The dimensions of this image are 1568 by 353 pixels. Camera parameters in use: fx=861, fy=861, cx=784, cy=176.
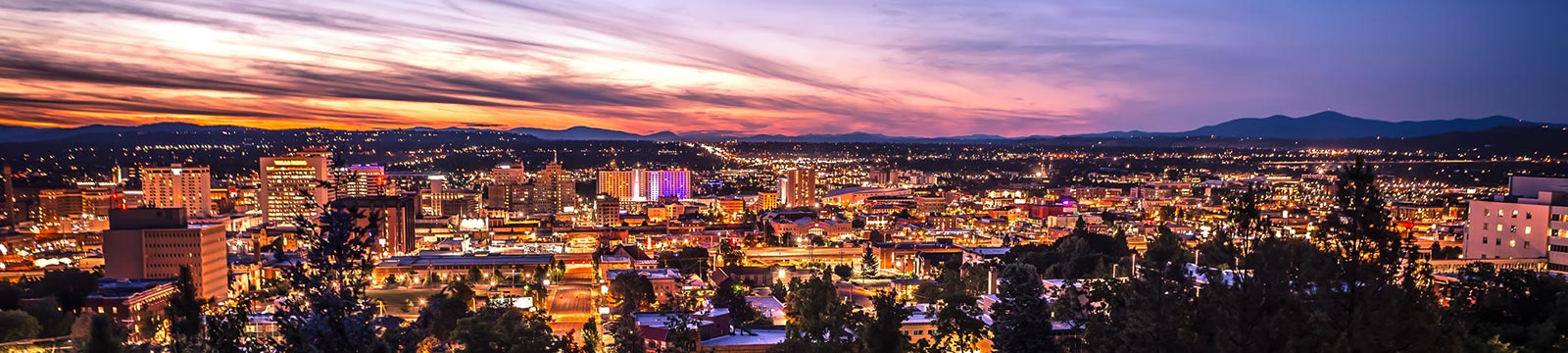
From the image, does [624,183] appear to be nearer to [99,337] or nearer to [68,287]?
[68,287]

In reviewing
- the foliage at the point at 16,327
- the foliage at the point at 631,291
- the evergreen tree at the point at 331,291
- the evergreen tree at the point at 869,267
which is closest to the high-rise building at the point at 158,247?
the foliage at the point at 16,327

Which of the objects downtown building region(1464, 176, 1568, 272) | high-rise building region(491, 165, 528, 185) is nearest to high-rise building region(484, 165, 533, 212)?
high-rise building region(491, 165, 528, 185)

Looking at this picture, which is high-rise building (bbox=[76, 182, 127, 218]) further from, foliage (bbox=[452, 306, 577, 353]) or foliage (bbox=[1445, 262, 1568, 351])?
foliage (bbox=[1445, 262, 1568, 351])

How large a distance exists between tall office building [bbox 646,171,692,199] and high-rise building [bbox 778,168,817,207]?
1063 cm

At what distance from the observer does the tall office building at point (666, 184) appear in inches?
2828

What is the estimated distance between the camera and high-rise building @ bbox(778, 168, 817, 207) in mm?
63281

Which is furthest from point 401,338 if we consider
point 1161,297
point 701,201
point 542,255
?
point 701,201

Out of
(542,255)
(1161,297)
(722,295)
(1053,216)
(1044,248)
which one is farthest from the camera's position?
(1053,216)

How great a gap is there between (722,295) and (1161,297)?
15573 millimetres

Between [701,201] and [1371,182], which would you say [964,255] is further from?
[701,201]

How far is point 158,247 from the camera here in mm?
25125

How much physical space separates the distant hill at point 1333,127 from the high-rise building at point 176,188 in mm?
144688

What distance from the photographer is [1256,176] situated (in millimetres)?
77375

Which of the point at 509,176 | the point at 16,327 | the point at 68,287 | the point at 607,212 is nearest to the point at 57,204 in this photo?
the point at 509,176
